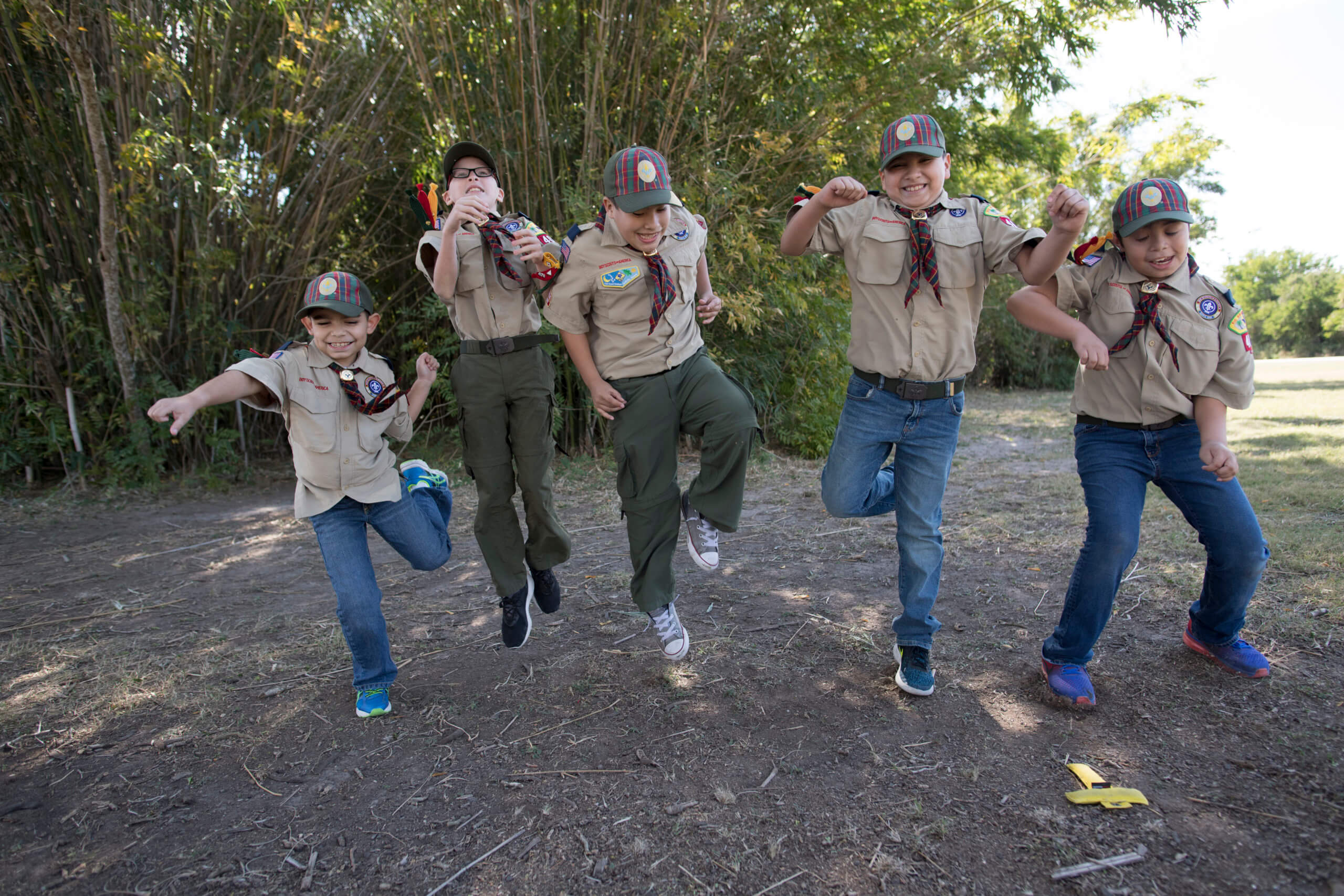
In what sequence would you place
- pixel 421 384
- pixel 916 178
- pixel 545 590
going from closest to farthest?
1. pixel 916 178
2. pixel 421 384
3. pixel 545 590

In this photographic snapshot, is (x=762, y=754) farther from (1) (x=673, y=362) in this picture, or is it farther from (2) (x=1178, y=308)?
(2) (x=1178, y=308)

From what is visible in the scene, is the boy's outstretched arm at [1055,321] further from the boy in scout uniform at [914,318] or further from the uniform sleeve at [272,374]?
the uniform sleeve at [272,374]

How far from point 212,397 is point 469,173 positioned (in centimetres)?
131

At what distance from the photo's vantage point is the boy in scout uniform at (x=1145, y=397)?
8.35ft

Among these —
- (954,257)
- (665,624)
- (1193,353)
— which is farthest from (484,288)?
(1193,353)

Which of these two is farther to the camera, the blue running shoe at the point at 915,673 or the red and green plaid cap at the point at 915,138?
the blue running shoe at the point at 915,673

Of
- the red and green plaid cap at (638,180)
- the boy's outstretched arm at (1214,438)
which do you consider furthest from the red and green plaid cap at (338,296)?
the boy's outstretched arm at (1214,438)

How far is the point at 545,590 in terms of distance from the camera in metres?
3.41

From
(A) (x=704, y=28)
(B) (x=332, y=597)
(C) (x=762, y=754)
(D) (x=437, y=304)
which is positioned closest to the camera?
(C) (x=762, y=754)

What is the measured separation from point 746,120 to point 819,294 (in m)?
1.59

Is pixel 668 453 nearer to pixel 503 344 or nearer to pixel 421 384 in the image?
pixel 503 344

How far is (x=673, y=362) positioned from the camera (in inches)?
114

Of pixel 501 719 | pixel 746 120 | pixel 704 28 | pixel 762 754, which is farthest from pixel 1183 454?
pixel 746 120

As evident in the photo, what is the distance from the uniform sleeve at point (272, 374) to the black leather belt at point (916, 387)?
1.97 metres
